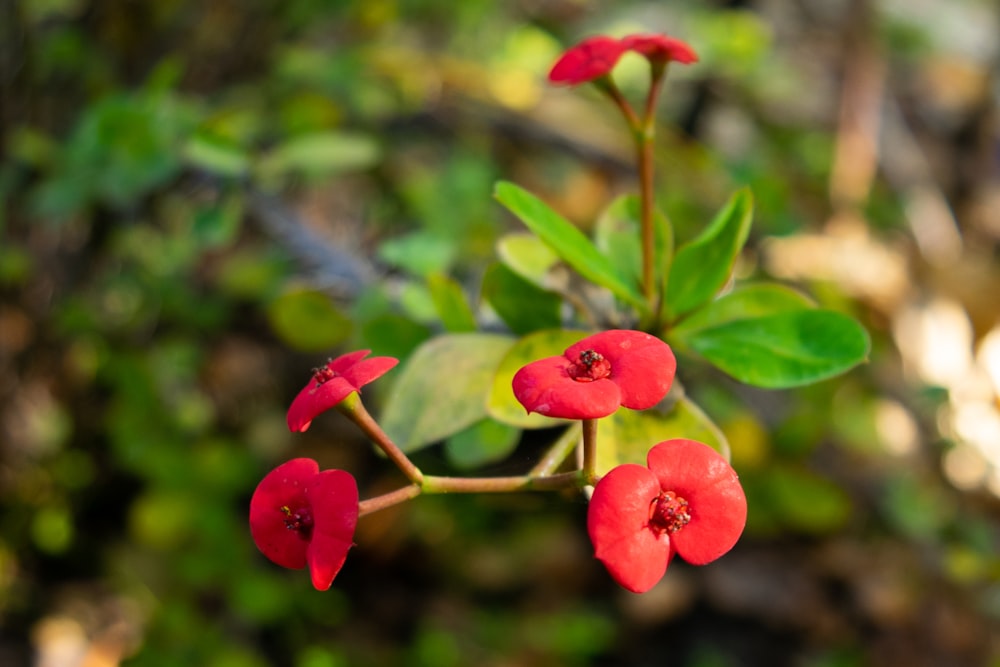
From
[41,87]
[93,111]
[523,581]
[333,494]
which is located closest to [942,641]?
[523,581]

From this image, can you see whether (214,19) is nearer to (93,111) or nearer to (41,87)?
(41,87)

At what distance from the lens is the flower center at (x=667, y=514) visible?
448mm

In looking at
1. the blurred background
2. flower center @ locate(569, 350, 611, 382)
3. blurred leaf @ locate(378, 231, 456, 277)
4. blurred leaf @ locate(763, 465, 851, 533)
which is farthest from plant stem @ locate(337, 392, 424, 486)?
blurred leaf @ locate(763, 465, 851, 533)

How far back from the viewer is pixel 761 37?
1.95 metres

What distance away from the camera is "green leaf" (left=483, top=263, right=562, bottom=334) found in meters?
0.72

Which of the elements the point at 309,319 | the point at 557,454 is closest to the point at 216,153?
the point at 309,319

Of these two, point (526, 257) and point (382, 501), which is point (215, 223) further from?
point (382, 501)

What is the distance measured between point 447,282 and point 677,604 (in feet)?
4.33

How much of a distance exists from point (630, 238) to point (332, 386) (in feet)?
1.22

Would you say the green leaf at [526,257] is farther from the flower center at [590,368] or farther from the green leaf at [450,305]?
the flower center at [590,368]

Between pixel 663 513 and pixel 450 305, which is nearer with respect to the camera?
pixel 663 513

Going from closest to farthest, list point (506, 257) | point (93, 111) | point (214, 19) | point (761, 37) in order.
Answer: point (506, 257)
point (93, 111)
point (214, 19)
point (761, 37)

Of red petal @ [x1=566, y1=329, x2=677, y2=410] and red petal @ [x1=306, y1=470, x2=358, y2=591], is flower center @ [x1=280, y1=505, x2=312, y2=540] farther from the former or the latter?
red petal @ [x1=566, y1=329, x2=677, y2=410]

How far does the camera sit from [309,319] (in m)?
1.01
